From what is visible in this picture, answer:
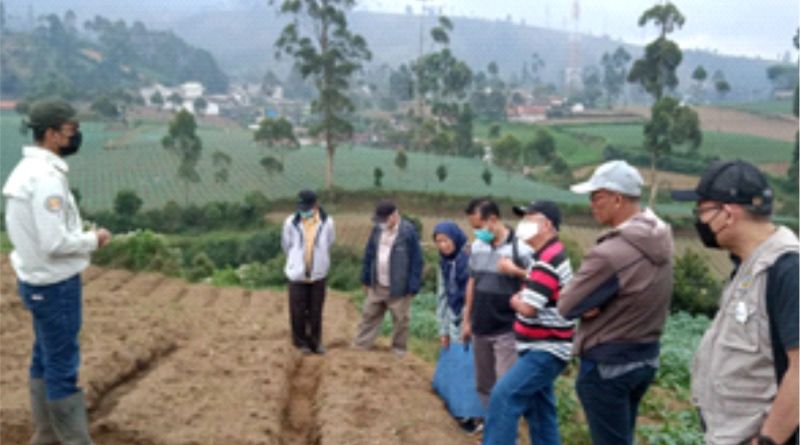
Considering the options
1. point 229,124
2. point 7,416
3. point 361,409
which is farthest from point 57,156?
point 229,124

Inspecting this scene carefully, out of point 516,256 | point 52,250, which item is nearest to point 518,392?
point 516,256

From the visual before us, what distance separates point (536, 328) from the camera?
4098mm

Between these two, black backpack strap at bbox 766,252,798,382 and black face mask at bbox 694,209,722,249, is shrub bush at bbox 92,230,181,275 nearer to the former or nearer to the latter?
black face mask at bbox 694,209,722,249

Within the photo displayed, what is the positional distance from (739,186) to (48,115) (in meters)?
3.20

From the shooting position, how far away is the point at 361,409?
17.6 ft

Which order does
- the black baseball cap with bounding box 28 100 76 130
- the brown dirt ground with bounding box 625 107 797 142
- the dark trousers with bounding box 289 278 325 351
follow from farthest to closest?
the brown dirt ground with bounding box 625 107 797 142 < the dark trousers with bounding box 289 278 325 351 < the black baseball cap with bounding box 28 100 76 130

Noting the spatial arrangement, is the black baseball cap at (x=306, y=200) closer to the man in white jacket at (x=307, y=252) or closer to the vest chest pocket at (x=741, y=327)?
the man in white jacket at (x=307, y=252)

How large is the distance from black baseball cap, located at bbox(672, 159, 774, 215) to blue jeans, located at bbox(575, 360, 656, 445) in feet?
3.83

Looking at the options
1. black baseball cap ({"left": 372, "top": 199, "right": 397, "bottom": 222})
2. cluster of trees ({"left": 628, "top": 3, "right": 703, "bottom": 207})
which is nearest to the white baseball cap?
black baseball cap ({"left": 372, "top": 199, "right": 397, "bottom": 222})

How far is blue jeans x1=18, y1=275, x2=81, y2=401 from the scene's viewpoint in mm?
3859

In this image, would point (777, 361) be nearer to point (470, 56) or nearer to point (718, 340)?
point (718, 340)

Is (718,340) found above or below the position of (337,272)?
above

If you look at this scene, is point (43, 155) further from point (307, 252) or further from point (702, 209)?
point (307, 252)

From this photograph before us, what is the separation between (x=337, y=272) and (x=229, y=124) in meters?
39.2
